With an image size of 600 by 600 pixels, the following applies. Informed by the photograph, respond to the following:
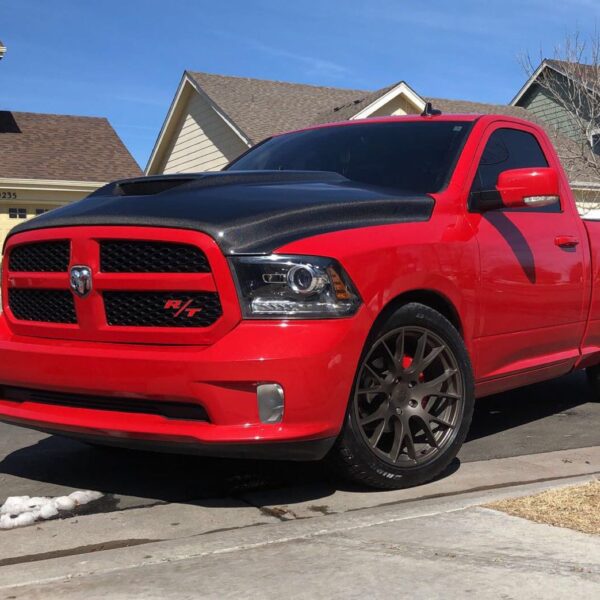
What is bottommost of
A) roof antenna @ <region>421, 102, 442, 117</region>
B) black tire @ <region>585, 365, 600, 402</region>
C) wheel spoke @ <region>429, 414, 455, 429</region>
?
black tire @ <region>585, 365, 600, 402</region>

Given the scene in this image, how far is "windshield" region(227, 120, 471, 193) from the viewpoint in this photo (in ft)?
15.4

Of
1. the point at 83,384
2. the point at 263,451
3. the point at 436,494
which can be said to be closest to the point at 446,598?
the point at 263,451

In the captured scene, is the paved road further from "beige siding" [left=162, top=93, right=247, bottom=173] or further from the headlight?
"beige siding" [left=162, top=93, right=247, bottom=173]

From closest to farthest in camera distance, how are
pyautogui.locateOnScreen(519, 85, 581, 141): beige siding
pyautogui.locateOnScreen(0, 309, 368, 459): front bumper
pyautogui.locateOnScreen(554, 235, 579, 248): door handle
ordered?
1. pyautogui.locateOnScreen(0, 309, 368, 459): front bumper
2. pyautogui.locateOnScreen(554, 235, 579, 248): door handle
3. pyautogui.locateOnScreen(519, 85, 581, 141): beige siding

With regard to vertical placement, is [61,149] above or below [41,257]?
above

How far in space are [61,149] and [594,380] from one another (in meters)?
18.7

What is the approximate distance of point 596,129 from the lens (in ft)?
68.9

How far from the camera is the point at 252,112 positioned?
71.3 ft

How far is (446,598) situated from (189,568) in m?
0.85

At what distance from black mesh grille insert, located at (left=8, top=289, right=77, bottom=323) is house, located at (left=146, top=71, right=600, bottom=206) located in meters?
15.7

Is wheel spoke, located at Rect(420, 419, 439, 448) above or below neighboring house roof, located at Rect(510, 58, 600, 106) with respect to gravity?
below

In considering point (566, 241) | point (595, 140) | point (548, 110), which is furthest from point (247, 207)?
point (548, 110)

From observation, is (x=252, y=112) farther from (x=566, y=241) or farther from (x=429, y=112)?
(x=566, y=241)

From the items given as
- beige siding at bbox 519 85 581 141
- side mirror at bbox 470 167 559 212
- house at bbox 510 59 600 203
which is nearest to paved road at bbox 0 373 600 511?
side mirror at bbox 470 167 559 212
